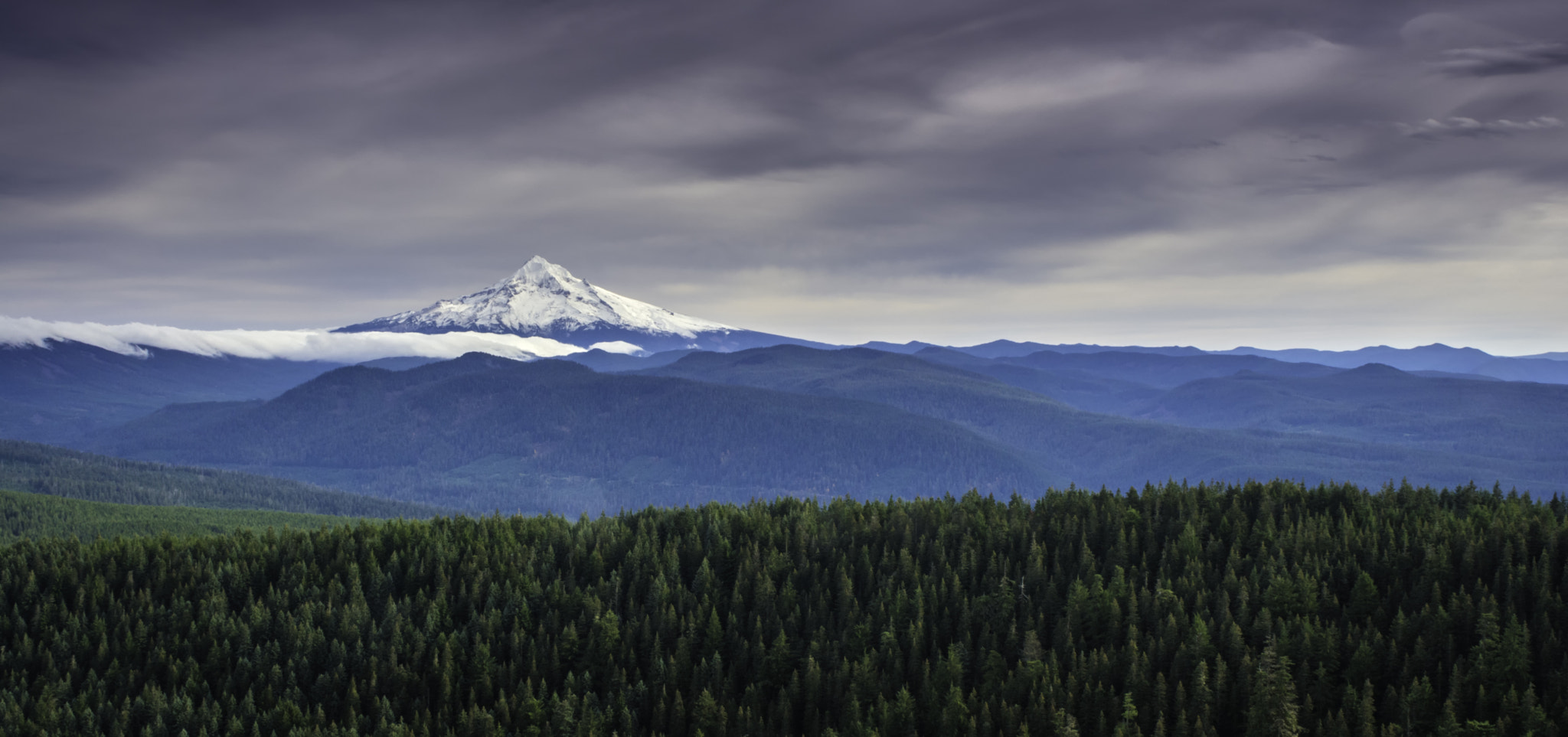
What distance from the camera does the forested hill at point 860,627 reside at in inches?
3162

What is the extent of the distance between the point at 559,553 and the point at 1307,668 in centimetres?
9252

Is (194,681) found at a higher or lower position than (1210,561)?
lower

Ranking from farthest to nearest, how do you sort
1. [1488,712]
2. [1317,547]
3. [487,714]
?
1. [1317,547]
2. [487,714]
3. [1488,712]

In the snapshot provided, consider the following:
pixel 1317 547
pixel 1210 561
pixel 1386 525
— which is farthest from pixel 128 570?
pixel 1386 525

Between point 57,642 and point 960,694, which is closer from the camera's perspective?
point 960,694

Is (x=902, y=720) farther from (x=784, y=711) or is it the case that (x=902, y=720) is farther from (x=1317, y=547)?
(x=1317, y=547)

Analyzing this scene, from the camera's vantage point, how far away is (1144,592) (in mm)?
97562

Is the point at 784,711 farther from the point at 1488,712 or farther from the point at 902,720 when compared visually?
the point at 1488,712

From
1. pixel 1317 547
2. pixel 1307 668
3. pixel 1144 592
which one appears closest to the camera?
pixel 1307 668

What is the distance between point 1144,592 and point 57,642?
120535 mm

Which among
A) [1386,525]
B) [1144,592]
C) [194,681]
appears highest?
[1386,525]

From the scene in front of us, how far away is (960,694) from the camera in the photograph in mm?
82438

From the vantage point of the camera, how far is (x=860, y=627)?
9938 cm

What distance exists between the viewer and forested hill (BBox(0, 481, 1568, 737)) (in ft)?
263
